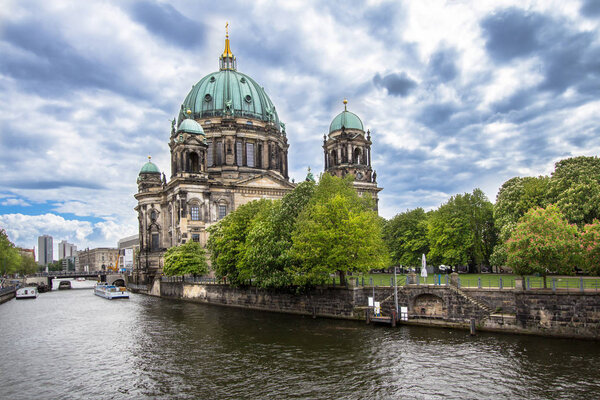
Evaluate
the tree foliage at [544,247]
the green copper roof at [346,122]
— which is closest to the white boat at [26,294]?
the green copper roof at [346,122]

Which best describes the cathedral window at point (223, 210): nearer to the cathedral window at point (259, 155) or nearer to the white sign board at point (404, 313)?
the cathedral window at point (259, 155)

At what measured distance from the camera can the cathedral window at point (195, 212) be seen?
79.1 m

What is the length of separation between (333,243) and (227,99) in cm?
5929

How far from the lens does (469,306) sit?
3412 centimetres

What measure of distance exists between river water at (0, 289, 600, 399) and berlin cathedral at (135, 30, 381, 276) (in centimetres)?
4083

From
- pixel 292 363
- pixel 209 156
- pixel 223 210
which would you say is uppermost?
pixel 209 156

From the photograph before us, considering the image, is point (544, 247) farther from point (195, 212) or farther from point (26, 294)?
point (26, 294)

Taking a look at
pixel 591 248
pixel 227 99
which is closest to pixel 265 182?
pixel 227 99

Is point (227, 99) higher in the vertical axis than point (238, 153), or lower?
higher

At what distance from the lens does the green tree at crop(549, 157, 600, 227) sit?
1748 inches

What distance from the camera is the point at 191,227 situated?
77.9 metres

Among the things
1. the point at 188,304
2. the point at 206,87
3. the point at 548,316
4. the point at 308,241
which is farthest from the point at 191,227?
the point at 548,316

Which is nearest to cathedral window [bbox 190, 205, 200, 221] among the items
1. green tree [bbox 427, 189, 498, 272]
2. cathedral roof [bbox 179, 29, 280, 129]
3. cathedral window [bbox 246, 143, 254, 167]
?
cathedral window [bbox 246, 143, 254, 167]

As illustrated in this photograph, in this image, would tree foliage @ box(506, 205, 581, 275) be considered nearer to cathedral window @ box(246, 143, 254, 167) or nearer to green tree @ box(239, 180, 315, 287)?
green tree @ box(239, 180, 315, 287)
